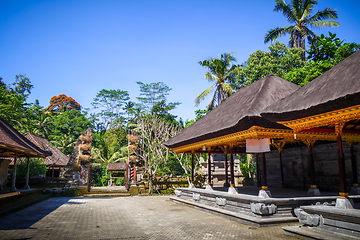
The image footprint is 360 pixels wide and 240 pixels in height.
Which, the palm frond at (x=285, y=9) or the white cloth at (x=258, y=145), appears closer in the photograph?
the white cloth at (x=258, y=145)

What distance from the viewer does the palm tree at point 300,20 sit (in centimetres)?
2275

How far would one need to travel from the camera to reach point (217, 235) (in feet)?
20.4

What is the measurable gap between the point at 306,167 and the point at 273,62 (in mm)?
10152

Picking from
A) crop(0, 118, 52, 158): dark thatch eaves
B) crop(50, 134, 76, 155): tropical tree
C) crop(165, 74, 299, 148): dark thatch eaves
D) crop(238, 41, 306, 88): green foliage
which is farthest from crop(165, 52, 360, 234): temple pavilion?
crop(50, 134, 76, 155): tropical tree

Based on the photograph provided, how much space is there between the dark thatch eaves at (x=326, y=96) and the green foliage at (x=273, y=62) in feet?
41.6

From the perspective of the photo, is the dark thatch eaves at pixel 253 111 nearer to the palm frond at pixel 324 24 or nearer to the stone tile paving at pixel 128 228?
the stone tile paving at pixel 128 228

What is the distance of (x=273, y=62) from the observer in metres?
19.5

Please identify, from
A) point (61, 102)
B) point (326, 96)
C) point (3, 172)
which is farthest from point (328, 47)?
point (61, 102)

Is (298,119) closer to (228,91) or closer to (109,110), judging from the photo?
(228,91)

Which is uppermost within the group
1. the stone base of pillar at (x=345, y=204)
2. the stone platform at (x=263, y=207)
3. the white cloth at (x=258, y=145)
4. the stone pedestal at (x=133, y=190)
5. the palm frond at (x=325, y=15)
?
the palm frond at (x=325, y=15)

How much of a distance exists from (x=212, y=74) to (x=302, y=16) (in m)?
10.1

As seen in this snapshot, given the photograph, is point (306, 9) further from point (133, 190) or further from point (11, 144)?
point (11, 144)

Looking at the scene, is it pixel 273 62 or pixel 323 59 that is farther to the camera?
pixel 273 62

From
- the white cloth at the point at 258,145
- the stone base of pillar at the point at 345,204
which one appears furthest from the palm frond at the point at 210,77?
the stone base of pillar at the point at 345,204
